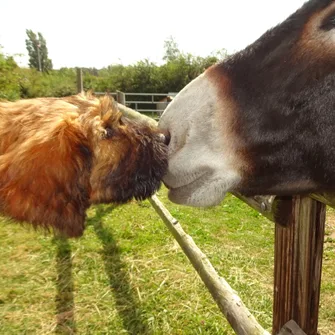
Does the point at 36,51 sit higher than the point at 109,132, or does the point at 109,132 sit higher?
the point at 36,51

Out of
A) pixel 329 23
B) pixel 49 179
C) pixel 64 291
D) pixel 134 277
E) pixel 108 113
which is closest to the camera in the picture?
pixel 329 23

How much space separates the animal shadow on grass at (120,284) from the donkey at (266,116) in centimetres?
207

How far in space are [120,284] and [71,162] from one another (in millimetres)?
2363

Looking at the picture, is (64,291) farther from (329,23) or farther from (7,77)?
(7,77)

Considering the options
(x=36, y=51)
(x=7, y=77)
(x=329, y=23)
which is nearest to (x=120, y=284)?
(x=329, y=23)

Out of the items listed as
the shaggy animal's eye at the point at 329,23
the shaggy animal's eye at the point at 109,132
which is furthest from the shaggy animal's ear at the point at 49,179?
the shaggy animal's eye at the point at 329,23

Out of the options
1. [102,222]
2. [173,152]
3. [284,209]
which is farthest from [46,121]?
[102,222]

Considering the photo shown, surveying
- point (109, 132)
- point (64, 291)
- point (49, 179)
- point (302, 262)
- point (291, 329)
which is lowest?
point (64, 291)

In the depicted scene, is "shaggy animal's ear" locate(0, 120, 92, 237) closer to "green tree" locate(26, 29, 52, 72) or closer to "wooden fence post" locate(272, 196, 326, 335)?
"wooden fence post" locate(272, 196, 326, 335)

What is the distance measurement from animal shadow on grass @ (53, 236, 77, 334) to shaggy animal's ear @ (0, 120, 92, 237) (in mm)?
1039

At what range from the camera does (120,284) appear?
365cm

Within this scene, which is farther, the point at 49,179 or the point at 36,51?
the point at 36,51

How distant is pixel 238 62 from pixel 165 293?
8.56 ft

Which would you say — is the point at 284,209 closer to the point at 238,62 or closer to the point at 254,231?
the point at 238,62
